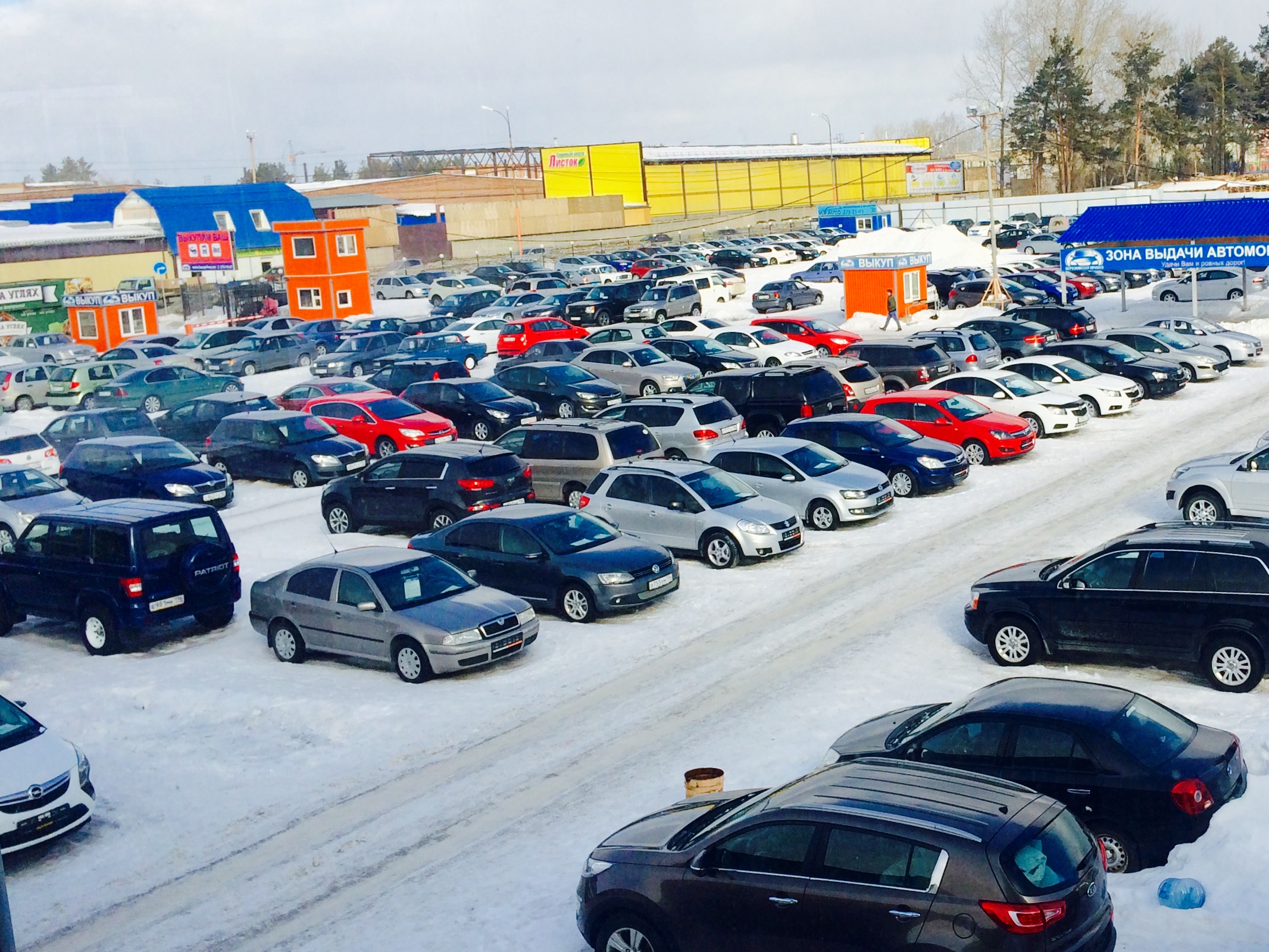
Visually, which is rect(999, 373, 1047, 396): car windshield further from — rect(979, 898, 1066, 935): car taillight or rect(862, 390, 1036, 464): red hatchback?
rect(979, 898, 1066, 935): car taillight

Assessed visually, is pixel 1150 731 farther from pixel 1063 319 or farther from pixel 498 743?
pixel 1063 319

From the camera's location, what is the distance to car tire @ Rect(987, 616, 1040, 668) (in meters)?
14.8

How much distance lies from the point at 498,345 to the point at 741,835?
36.6m

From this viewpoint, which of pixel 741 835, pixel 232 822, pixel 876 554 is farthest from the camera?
pixel 876 554

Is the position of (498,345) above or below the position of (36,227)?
below

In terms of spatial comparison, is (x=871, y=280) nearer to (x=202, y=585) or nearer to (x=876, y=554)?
(x=876, y=554)

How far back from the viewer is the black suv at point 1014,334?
1409 inches

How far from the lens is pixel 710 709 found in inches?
562

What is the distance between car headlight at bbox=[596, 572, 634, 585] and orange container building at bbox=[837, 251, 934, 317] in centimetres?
3099

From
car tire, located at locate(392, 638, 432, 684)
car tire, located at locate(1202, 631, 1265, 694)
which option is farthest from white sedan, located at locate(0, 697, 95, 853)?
car tire, located at locate(1202, 631, 1265, 694)

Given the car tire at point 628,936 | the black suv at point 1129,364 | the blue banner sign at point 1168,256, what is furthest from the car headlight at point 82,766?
the blue banner sign at point 1168,256

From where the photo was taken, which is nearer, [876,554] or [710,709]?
[710,709]

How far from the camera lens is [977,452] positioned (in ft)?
83.3

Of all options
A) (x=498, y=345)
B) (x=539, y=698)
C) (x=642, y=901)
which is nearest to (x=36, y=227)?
(x=498, y=345)
